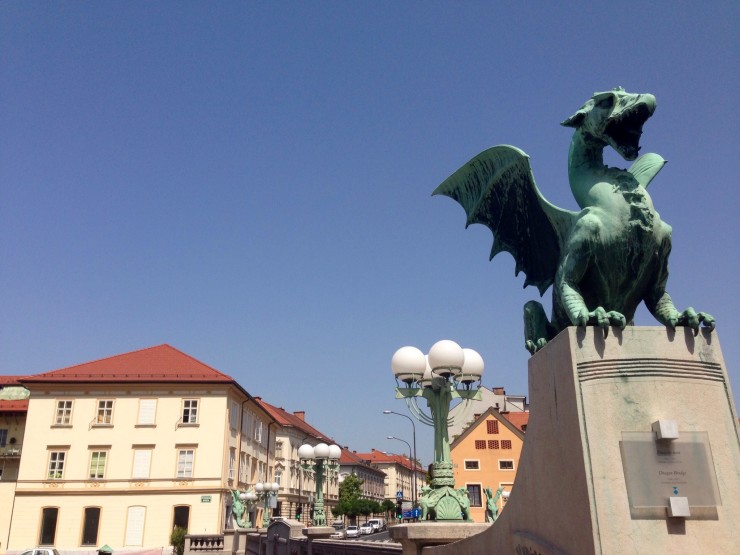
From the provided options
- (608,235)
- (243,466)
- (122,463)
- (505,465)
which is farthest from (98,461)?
(608,235)

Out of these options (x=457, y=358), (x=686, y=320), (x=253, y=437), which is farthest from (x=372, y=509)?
(x=686, y=320)

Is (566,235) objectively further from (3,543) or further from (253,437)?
(253,437)

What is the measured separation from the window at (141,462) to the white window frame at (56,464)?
3.70 meters

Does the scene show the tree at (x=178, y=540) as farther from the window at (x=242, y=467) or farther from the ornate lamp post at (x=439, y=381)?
the ornate lamp post at (x=439, y=381)

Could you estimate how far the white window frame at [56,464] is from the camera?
105 feet

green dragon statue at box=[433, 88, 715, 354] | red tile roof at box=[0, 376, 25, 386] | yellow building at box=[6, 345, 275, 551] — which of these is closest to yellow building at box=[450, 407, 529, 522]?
yellow building at box=[6, 345, 275, 551]

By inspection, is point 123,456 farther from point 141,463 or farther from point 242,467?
point 242,467

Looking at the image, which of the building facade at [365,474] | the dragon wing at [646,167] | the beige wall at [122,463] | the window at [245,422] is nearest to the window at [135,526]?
the beige wall at [122,463]

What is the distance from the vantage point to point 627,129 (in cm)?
421

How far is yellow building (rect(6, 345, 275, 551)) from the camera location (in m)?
31.4

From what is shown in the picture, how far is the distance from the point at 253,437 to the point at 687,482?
41.2m

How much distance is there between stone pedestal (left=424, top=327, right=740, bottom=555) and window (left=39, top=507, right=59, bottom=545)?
34.2 metres

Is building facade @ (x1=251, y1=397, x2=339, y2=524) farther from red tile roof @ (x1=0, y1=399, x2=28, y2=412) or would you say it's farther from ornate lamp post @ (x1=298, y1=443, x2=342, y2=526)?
ornate lamp post @ (x1=298, y1=443, x2=342, y2=526)

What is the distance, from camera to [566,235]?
4.54 m
